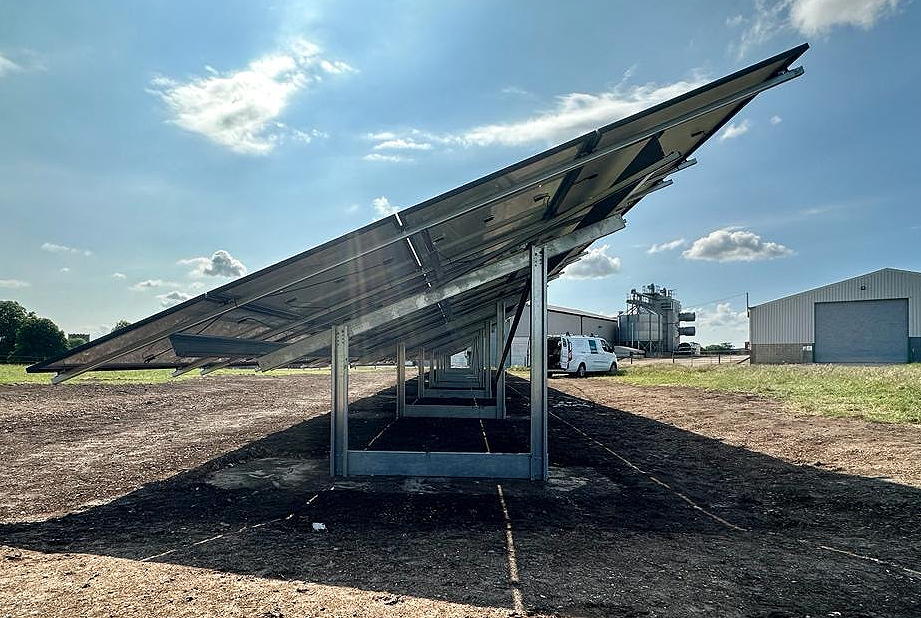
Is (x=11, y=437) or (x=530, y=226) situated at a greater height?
(x=530, y=226)

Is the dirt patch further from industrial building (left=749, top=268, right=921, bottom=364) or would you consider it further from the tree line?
the tree line

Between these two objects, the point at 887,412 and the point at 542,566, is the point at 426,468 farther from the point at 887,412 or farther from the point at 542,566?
the point at 887,412

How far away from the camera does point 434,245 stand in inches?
276

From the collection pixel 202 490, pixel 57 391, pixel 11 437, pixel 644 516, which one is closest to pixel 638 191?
pixel 644 516

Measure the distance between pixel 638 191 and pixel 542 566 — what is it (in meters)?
6.31

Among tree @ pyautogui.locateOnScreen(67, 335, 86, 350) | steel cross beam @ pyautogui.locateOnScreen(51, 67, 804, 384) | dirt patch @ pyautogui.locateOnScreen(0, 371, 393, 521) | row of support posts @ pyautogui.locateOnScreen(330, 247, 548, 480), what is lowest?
dirt patch @ pyautogui.locateOnScreen(0, 371, 393, 521)

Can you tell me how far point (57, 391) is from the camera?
21.5 metres

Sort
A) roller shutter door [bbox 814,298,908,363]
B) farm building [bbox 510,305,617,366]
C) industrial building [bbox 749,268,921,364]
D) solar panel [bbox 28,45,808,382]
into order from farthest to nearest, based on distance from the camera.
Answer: farm building [bbox 510,305,617,366] < roller shutter door [bbox 814,298,908,363] < industrial building [bbox 749,268,921,364] < solar panel [bbox 28,45,808,382]

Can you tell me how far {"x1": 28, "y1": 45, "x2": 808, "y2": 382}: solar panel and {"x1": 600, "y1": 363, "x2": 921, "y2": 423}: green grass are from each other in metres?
9.00

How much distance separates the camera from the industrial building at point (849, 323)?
34.8m

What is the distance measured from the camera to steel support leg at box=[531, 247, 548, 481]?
24.5 ft

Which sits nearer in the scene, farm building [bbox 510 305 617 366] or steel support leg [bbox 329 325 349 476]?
steel support leg [bbox 329 325 349 476]

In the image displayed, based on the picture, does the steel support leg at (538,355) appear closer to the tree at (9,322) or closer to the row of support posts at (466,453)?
the row of support posts at (466,453)

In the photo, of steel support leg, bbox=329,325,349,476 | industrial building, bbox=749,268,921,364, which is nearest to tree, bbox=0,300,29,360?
steel support leg, bbox=329,325,349,476
